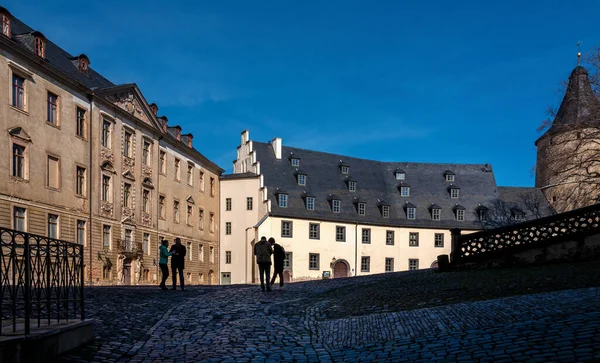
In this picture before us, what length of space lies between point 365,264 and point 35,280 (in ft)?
175

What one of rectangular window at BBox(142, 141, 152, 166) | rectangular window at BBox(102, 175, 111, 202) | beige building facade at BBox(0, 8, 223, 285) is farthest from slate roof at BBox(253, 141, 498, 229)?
rectangular window at BBox(102, 175, 111, 202)

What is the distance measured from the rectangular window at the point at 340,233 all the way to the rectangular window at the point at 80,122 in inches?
1185

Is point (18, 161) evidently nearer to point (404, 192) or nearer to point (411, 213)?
point (411, 213)

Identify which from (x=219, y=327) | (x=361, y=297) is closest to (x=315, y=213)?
(x=361, y=297)

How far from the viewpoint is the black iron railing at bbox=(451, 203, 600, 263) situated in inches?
737

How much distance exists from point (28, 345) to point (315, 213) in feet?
173

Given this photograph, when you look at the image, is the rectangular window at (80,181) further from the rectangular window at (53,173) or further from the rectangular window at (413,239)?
the rectangular window at (413,239)

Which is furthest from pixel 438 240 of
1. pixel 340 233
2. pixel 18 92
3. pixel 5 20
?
pixel 5 20

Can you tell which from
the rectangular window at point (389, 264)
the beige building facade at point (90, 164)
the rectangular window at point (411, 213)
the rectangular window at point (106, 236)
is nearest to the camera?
the beige building facade at point (90, 164)

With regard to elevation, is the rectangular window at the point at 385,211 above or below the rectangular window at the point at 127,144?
below

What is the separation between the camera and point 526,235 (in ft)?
64.0

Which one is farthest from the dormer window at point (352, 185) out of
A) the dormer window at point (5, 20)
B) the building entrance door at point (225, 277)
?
the dormer window at point (5, 20)

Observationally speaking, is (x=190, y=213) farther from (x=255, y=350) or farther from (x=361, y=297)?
(x=255, y=350)

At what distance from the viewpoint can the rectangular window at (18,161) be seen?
29203mm
